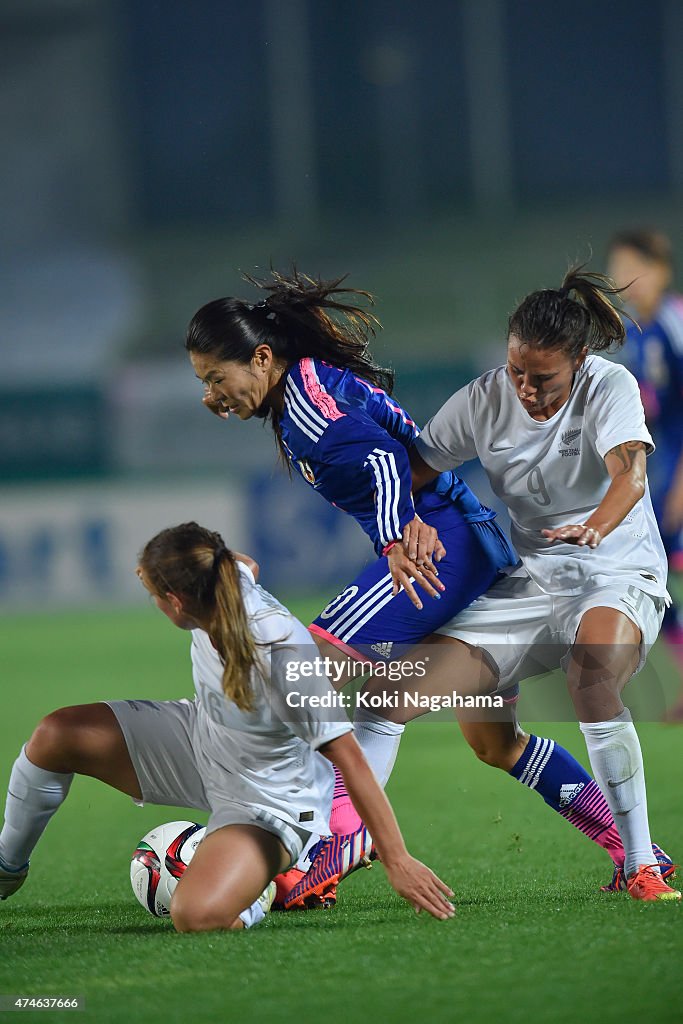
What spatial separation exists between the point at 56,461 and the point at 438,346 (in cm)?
582

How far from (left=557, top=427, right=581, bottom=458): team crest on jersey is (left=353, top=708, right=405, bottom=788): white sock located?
729 millimetres

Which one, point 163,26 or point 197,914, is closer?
point 197,914

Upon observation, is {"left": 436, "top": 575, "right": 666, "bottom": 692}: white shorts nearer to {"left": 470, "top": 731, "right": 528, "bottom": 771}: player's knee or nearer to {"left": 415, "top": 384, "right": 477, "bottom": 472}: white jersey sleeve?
{"left": 470, "top": 731, "right": 528, "bottom": 771}: player's knee

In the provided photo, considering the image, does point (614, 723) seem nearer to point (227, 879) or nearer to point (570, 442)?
point (570, 442)

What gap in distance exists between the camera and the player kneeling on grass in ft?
8.67

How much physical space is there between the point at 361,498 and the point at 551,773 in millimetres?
777

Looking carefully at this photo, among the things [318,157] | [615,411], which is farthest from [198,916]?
[318,157]

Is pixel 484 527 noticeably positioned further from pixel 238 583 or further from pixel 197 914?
pixel 197 914

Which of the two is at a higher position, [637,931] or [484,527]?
[484,527]

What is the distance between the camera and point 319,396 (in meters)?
3.16

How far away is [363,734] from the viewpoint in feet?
10.3

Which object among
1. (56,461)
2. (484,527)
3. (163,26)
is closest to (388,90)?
(163,26)

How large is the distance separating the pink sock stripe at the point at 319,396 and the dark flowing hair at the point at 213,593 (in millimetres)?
547

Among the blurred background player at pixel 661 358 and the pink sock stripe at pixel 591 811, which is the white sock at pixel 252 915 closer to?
the pink sock stripe at pixel 591 811
